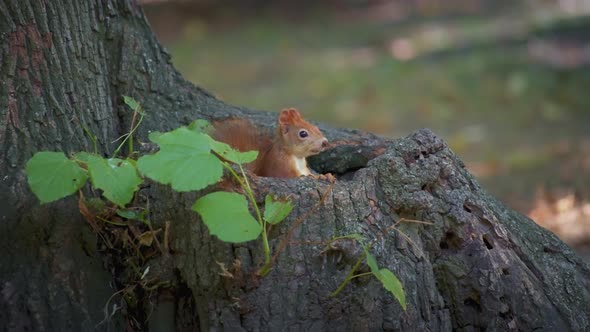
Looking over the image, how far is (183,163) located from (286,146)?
1294mm

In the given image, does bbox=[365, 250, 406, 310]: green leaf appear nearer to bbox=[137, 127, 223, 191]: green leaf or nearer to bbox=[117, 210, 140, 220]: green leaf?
bbox=[137, 127, 223, 191]: green leaf

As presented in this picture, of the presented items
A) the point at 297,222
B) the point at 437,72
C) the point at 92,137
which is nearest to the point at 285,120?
the point at 92,137

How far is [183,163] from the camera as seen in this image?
7.95 ft

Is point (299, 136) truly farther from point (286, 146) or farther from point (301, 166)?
point (301, 166)

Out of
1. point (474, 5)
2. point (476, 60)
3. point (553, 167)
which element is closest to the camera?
point (553, 167)

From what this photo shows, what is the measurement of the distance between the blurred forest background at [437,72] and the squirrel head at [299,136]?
2.13 meters

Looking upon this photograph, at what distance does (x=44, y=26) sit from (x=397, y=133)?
507 centimetres

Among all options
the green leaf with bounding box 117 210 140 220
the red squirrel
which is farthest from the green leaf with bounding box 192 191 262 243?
the red squirrel

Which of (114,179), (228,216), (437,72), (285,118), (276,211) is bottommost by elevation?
(114,179)

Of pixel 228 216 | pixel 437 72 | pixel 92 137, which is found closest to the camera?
pixel 228 216

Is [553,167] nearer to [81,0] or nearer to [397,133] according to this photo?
[397,133]

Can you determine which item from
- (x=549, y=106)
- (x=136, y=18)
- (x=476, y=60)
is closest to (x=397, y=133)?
(x=549, y=106)

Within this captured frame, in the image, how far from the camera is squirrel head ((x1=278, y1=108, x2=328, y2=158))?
3.55 m

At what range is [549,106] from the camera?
8.01 m
